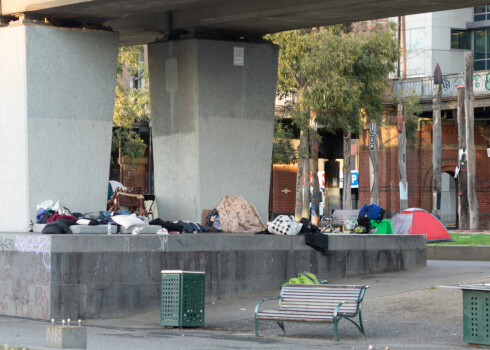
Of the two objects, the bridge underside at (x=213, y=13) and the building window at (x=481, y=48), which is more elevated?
the building window at (x=481, y=48)

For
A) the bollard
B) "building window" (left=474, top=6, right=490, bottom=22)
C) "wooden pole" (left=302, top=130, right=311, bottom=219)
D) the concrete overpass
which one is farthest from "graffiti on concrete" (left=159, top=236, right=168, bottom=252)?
"building window" (left=474, top=6, right=490, bottom=22)

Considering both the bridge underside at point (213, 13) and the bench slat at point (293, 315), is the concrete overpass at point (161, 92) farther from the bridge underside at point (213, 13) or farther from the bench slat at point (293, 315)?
the bench slat at point (293, 315)

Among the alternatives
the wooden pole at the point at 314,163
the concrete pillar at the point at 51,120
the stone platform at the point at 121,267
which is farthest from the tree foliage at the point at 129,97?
the stone platform at the point at 121,267

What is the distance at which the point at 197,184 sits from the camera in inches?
812

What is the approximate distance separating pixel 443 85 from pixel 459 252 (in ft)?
69.7

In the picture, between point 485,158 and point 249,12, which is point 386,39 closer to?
point 485,158

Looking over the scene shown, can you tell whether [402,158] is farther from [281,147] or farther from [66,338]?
[66,338]

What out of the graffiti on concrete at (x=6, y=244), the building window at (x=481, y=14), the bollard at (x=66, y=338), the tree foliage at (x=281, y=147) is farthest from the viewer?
the building window at (x=481, y=14)

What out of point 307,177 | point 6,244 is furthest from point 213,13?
point 307,177

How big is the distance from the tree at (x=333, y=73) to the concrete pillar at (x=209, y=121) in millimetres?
16275

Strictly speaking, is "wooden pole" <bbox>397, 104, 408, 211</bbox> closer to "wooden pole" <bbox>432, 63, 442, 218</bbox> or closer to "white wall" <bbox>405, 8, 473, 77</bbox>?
"wooden pole" <bbox>432, 63, 442, 218</bbox>

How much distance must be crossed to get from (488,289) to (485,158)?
3977 cm

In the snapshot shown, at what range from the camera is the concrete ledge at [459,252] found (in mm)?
27094

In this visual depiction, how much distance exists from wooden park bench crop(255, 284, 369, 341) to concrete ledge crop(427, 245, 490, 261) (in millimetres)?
14172
